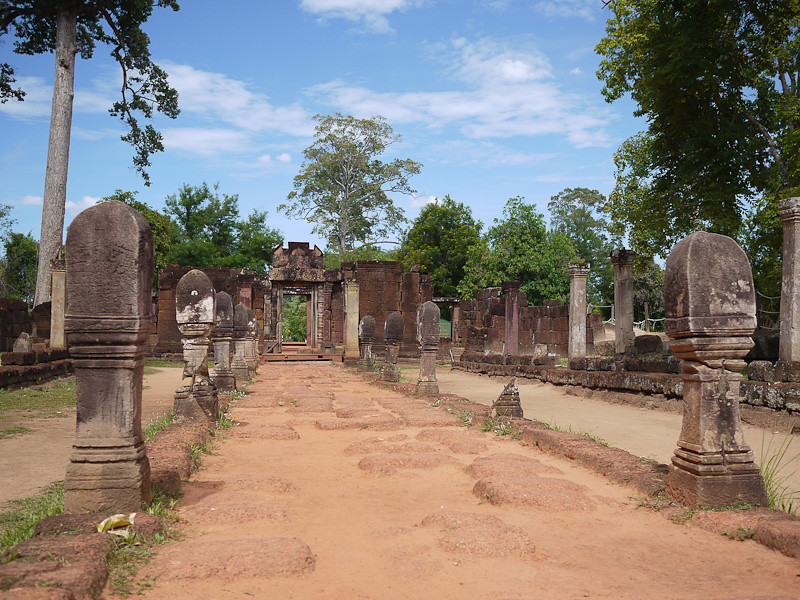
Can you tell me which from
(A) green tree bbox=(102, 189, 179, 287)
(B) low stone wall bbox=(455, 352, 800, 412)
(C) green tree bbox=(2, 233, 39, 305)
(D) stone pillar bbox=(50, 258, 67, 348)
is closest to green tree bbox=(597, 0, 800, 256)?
(B) low stone wall bbox=(455, 352, 800, 412)

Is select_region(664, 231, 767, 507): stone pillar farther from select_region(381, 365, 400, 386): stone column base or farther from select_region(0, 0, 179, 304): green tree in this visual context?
select_region(0, 0, 179, 304): green tree

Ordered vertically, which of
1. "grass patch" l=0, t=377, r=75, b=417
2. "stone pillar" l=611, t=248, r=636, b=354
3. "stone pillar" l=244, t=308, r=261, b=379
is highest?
"stone pillar" l=611, t=248, r=636, b=354

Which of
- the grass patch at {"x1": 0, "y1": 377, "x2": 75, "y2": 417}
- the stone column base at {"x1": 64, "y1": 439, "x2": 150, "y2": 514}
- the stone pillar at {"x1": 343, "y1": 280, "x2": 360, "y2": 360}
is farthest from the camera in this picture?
the stone pillar at {"x1": 343, "y1": 280, "x2": 360, "y2": 360}

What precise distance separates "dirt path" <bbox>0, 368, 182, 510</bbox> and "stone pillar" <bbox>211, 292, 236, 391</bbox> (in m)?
0.94

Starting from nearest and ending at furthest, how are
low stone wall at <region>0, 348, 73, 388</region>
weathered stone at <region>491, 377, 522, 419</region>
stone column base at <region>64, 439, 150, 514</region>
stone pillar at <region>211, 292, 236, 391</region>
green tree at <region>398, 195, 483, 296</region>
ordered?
1. stone column base at <region>64, 439, 150, 514</region>
2. weathered stone at <region>491, 377, 522, 419</region>
3. stone pillar at <region>211, 292, 236, 391</region>
4. low stone wall at <region>0, 348, 73, 388</region>
5. green tree at <region>398, 195, 483, 296</region>

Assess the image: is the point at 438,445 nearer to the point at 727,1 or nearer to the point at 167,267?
the point at 727,1

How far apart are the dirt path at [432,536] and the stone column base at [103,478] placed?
39cm

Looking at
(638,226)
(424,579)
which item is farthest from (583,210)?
(424,579)

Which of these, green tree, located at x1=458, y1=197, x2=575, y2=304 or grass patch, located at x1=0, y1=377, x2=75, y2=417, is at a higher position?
green tree, located at x1=458, y1=197, x2=575, y2=304

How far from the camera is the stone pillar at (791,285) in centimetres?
955

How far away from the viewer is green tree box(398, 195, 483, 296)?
37.5 m

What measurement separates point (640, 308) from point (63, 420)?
39035 millimetres

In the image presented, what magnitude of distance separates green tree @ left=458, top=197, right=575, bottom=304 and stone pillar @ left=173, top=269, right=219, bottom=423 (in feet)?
89.4

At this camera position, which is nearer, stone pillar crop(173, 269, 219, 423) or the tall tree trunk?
stone pillar crop(173, 269, 219, 423)
